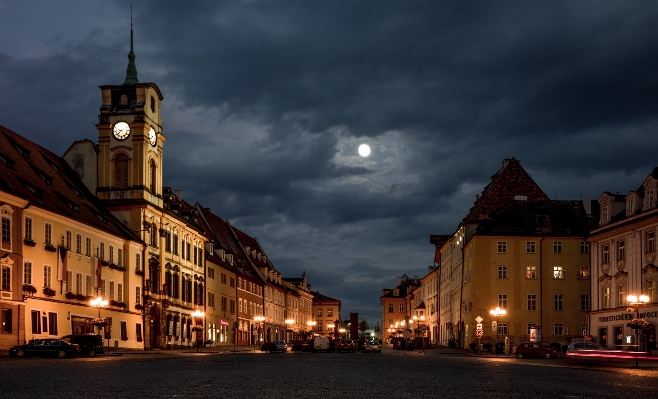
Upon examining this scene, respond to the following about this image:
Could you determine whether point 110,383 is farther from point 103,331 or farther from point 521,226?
point 521,226

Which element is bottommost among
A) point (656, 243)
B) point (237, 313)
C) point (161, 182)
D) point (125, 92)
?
point (237, 313)

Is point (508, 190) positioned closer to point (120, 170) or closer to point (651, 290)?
point (651, 290)

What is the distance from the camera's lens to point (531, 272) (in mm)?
75812

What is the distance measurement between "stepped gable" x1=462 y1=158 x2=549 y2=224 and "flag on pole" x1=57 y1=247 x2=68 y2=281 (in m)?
40.8

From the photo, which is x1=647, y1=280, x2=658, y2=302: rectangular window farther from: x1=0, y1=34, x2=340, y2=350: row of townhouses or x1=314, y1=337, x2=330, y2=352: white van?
x1=314, y1=337, x2=330, y2=352: white van

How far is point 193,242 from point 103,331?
25.5m

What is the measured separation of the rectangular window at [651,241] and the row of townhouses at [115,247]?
34804mm

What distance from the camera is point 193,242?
8800 cm

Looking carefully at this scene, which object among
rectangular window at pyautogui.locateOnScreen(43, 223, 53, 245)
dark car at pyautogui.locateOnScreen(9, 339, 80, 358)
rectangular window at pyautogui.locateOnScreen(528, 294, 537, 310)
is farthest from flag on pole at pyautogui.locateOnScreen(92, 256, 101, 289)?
rectangular window at pyautogui.locateOnScreen(528, 294, 537, 310)

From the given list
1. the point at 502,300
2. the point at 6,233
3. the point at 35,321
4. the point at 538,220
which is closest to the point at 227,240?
the point at 502,300

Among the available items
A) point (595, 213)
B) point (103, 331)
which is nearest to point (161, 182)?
point (103, 331)

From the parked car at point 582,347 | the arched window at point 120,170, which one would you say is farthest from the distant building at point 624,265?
the arched window at point 120,170

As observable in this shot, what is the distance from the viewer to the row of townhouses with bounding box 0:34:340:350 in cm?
5191

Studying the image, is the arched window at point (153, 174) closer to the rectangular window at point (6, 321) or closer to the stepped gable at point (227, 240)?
the stepped gable at point (227, 240)
